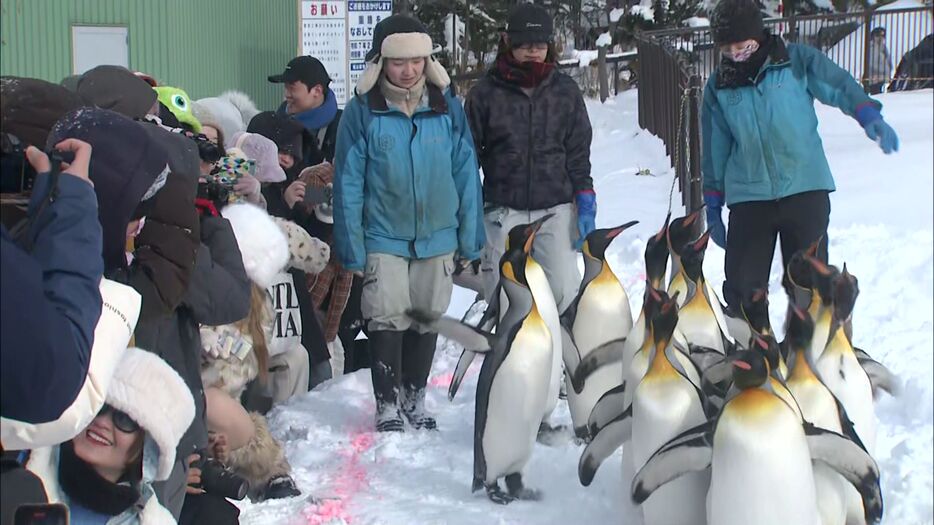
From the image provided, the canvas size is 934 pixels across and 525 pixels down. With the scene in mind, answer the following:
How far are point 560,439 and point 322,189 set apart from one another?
1.56 metres

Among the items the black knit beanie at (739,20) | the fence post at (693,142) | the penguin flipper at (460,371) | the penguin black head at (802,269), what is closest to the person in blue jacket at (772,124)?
the black knit beanie at (739,20)

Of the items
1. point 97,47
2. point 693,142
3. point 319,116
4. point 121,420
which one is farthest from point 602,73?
point 121,420

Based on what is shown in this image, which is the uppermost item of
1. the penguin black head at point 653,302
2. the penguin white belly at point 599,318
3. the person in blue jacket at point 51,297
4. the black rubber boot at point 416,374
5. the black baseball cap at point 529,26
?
the black baseball cap at point 529,26

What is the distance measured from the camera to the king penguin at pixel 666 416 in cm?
293

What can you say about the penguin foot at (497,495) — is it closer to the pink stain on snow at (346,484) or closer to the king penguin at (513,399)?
the king penguin at (513,399)

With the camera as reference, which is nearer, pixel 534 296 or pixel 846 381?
pixel 846 381

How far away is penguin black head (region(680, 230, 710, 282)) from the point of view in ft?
12.3

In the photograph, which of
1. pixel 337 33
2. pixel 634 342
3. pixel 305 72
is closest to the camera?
pixel 634 342

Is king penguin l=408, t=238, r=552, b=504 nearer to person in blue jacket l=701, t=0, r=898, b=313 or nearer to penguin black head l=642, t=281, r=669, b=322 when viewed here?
penguin black head l=642, t=281, r=669, b=322

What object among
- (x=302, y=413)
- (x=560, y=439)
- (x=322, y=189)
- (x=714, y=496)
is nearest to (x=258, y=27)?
(x=322, y=189)

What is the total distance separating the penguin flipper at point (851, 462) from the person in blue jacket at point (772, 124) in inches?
46.5

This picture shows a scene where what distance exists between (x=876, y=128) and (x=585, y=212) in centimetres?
125

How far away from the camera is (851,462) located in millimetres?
2617

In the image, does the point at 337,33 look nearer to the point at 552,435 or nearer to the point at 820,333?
the point at 552,435
